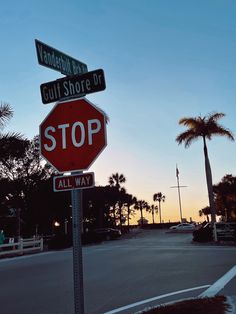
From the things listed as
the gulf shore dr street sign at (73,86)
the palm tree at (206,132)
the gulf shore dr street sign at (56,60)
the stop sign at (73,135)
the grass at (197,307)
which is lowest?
the grass at (197,307)

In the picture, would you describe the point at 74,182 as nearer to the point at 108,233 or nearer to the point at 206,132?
the point at 206,132

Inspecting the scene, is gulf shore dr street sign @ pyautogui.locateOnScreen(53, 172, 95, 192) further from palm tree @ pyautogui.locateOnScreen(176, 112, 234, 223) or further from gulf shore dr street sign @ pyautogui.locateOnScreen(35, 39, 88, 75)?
palm tree @ pyautogui.locateOnScreen(176, 112, 234, 223)

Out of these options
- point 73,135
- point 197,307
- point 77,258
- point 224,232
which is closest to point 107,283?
point 197,307

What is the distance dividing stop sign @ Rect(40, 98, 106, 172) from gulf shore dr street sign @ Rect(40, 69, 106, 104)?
9cm

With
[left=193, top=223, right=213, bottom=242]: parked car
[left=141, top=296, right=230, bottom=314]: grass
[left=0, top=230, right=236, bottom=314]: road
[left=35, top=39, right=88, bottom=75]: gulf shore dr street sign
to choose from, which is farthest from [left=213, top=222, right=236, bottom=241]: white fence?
[left=35, top=39, right=88, bottom=75]: gulf shore dr street sign

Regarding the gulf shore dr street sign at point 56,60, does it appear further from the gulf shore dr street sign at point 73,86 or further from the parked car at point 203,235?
the parked car at point 203,235

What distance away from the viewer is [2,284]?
11.5m

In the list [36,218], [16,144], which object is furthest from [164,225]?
[16,144]

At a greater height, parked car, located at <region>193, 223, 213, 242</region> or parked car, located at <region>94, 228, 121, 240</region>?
parked car, located at <region>94, 228, 121, 240</region>

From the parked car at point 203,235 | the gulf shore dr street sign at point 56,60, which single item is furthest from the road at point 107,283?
the parked car at point 203,235

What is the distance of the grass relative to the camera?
620 centimetres

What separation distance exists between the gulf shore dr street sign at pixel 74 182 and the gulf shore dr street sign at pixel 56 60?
112cm

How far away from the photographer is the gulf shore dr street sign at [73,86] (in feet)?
13.7

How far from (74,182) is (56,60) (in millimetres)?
1276
